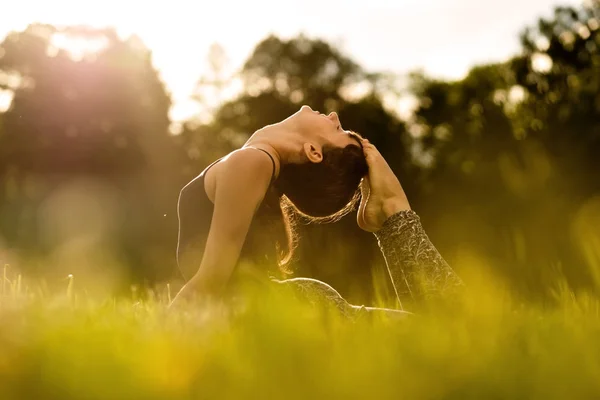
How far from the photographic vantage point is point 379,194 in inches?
242

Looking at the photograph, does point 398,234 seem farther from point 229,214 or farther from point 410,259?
point 229,214

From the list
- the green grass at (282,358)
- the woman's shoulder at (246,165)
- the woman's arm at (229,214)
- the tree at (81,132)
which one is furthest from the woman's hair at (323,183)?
the tree at (81,132)

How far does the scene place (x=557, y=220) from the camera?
94.1ft

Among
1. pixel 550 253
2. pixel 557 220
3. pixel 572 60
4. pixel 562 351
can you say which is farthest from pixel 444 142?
pixel 562 351

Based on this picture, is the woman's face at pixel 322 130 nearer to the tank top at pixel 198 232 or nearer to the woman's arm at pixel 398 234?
the woman's arm at pixel 398 234

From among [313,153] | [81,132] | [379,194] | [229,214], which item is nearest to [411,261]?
[379,194]

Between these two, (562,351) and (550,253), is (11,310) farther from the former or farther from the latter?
(550,253)

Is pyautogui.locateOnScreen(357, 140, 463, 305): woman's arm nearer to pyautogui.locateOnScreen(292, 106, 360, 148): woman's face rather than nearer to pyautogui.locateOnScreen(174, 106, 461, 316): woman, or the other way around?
pyautogui.locateOnScreen(174, 106, 461, 316): woman

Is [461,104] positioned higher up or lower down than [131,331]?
higher up

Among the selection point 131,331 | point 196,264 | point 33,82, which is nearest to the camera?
point 131,331

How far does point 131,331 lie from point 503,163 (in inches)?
1335

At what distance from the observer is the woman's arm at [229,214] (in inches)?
167

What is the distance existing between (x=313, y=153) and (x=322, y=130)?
0.23 m

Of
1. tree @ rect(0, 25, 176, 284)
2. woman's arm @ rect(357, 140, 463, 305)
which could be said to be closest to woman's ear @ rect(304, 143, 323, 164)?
woman's arm @ rect(357, 140, 463, 305)
